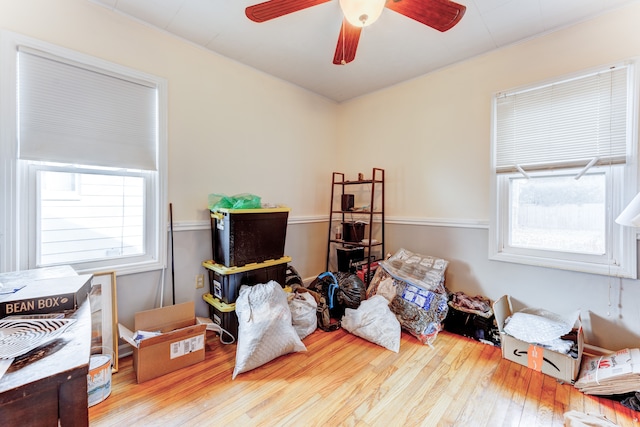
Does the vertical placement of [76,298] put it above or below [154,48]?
below

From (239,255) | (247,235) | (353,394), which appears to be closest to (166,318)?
(239,255)

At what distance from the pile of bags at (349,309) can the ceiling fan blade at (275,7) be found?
175cm

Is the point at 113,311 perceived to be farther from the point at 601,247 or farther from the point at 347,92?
the point at 601,247

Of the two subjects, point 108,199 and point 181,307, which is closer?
point 108,199

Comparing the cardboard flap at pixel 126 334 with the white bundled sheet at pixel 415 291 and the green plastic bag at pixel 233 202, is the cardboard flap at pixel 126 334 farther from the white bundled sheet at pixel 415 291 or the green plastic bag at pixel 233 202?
the white bundled sheet at pixel 415 291

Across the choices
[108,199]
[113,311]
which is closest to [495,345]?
[113,311]

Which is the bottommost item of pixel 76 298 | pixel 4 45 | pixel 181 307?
pixel 181 307

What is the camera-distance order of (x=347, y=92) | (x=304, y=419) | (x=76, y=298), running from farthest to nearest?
1. (x=347, y=92)
2. (x=304, y=419)
3. (x=76, y=298)

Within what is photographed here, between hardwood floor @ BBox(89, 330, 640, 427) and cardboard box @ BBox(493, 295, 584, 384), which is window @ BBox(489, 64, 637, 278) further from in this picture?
hardwood floor @ BBox(89, 330, 640, 427)

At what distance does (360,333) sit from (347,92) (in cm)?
261

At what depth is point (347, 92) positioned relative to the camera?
10.4 feet

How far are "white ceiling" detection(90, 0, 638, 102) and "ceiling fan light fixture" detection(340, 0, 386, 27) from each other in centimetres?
50

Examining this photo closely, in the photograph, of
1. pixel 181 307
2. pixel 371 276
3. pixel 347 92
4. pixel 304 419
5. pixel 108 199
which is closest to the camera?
pixel 304 419

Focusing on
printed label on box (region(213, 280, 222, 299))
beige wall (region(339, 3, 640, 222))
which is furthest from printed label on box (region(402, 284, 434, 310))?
printed label on box (region(213, 280, 222, 299))
